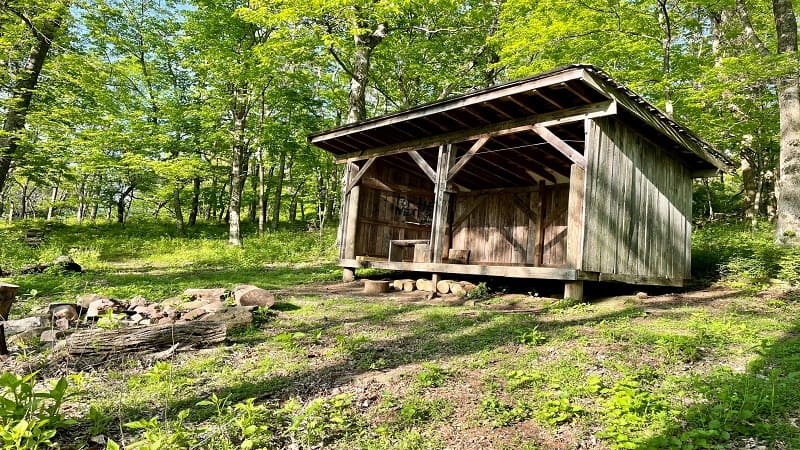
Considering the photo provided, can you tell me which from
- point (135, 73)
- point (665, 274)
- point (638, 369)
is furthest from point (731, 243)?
point (135, 73)

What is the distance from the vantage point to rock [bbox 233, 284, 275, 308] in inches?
282

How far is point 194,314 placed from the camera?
6.50 meters

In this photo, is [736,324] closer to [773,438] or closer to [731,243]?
[773,438]

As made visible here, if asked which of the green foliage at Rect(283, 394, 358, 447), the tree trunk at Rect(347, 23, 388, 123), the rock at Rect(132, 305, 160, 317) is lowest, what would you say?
the green foliage at Rect(283, 394, 358, 447)

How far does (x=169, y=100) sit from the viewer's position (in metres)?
23.0

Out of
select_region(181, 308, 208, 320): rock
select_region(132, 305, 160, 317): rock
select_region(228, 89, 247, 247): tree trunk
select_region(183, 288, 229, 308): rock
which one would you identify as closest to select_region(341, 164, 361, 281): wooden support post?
select_region(183, 288, 229, 308): rock

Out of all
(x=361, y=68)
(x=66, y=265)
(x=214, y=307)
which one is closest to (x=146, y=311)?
(x=214, y=307)

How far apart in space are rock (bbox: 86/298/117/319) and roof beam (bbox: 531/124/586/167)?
740cm

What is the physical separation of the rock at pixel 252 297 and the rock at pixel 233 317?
2.07 feet

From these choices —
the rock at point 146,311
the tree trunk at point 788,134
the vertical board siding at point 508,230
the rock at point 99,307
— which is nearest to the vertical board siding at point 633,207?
the tree trunk at point 788,134

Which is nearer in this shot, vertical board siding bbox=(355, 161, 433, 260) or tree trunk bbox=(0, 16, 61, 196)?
tree trunk bbox=(0, 16, 61, 196)

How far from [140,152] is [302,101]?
26.1ft

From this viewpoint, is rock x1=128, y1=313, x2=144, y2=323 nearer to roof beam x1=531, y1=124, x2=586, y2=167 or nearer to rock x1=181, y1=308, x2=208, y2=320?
rock x1=181, y1=308, x2=208, y2=320

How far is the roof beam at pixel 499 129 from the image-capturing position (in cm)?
768
